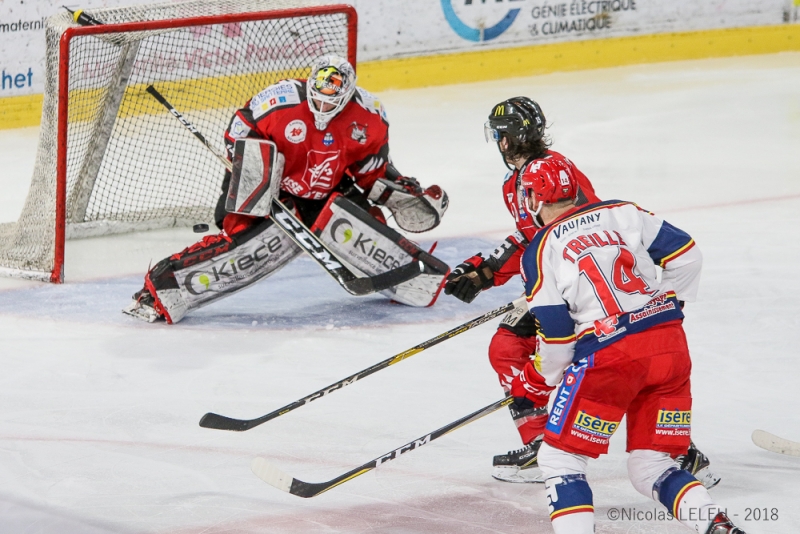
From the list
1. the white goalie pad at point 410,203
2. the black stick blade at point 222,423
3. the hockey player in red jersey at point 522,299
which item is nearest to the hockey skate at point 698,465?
the hockey player in red jersey at point 522,299

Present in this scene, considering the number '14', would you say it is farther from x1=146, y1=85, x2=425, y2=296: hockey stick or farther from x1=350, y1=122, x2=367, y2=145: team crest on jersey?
x1=350, y1=122, x2=367, y2=145: team crest on jersey

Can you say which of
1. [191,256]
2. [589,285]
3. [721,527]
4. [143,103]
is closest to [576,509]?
[721,527]

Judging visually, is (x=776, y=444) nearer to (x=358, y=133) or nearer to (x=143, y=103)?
(x=358, y=133)

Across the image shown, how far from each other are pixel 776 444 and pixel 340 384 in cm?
119

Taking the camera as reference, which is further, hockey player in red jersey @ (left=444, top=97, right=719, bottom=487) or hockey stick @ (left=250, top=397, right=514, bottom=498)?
hockey player in red jersey @ (left=444, top=97, right=719, bottom=487)

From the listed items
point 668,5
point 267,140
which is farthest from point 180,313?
point 668,5

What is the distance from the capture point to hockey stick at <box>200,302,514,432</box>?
3.23m

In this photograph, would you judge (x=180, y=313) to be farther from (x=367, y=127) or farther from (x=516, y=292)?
(x=516, y=292)

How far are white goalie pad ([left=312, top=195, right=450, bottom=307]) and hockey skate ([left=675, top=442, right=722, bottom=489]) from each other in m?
1.63

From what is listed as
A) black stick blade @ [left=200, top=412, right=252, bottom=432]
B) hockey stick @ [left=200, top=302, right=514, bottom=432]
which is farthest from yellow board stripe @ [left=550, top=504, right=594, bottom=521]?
black stick blade @ [left=200, top=412, right=252, bottom=432]

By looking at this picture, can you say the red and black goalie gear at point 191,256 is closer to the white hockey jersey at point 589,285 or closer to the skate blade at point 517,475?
the skate blade at point 517,475

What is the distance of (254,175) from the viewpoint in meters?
4.45

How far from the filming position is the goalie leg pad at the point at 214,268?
4520 mm

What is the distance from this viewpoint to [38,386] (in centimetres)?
396
